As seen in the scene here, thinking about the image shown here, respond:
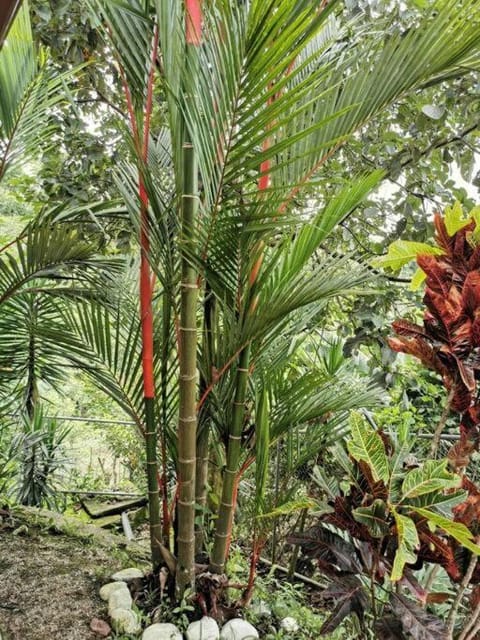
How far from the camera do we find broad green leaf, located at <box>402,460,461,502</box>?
950mm

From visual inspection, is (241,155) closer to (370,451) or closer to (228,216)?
(228,216)

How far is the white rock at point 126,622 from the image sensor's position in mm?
1297

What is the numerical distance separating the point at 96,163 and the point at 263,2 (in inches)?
70.5

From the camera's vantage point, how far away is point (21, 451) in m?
2.36

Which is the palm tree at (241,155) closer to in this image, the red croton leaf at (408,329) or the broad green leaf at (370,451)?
the red croton leaf at (408,329)

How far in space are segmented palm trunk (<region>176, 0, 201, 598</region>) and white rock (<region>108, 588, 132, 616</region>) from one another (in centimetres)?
17

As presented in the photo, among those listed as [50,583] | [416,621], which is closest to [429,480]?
[416,621]

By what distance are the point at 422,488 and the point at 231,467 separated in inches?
20.3

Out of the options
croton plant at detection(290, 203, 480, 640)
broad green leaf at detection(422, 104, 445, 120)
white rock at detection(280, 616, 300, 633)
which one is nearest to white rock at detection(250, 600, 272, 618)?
white rock at detection(280, 616, 300, 633)

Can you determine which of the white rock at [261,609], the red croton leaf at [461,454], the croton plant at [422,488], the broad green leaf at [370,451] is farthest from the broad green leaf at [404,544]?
the white rock at [261,609]

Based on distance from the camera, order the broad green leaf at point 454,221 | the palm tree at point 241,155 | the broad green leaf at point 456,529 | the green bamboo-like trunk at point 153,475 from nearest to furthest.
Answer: the palm tree at point 241,155, the broad green leaf at point 456,529, the broad green leaf at point 454,221, the green bamboo-like trunk at point 153,475

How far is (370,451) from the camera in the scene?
1040mm

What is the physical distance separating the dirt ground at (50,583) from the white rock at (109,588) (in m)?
0.02

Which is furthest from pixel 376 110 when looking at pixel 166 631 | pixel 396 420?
pixel 396 420
